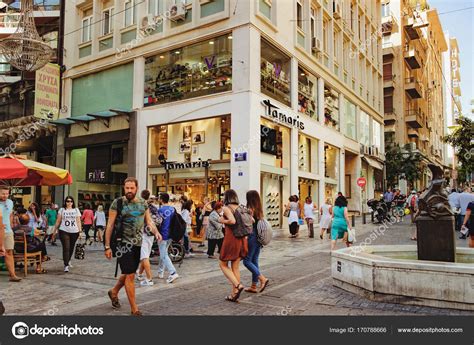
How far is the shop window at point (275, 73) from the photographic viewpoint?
17.2 m

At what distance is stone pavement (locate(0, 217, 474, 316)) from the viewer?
5.46 metres

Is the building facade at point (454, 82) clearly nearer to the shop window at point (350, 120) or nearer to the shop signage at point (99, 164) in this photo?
the shop window at point (350, 120)

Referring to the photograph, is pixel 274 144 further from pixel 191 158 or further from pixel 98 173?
pixel 98 173

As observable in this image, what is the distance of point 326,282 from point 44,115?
17910 millimetres

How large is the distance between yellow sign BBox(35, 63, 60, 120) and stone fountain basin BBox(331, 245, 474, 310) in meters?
18.3

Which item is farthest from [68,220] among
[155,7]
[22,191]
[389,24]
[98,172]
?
[389,24]

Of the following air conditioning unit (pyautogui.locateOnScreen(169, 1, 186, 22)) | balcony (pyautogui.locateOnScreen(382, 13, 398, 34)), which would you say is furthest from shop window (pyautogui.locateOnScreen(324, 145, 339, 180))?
balcony (pyautogui.locateOnScreen(382, 13, 398, 34))

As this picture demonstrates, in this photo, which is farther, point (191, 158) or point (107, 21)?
point (107, 21)

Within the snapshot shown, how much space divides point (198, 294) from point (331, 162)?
18509mm

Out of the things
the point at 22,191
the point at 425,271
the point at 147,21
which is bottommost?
the point at 425,271

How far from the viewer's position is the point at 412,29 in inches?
1583

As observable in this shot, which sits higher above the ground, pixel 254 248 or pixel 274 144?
pixel 274 144
